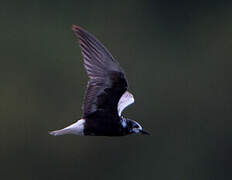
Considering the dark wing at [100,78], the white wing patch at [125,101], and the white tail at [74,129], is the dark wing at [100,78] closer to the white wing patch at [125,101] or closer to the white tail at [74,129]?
the white tail at [74,129]

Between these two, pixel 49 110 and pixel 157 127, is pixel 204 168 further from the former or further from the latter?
pixel 49 110

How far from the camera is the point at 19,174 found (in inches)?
982

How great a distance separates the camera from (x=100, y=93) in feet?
35.4

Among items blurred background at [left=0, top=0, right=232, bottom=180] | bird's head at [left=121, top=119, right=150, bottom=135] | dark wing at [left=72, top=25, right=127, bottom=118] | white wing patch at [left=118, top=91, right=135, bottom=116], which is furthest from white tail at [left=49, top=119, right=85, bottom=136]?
blurred background at [left=0, top=0, right=232, bottom=180]

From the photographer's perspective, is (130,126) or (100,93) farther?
(130,126)

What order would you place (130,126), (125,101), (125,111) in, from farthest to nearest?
(125,111)
(125,101)
(130,126)

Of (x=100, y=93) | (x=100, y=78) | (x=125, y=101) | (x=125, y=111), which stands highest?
(x=100, y=78)

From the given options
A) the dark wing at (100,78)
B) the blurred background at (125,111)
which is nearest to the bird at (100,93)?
the dark wing at (100,78)

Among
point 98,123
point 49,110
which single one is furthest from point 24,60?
point 98,123

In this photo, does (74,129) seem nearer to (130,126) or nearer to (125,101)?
(130,126)

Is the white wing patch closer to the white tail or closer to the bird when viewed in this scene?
the bird

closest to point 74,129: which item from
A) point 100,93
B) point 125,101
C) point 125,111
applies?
point 100,93

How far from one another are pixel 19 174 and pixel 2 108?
8.57 feet

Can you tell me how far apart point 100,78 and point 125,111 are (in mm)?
13825
